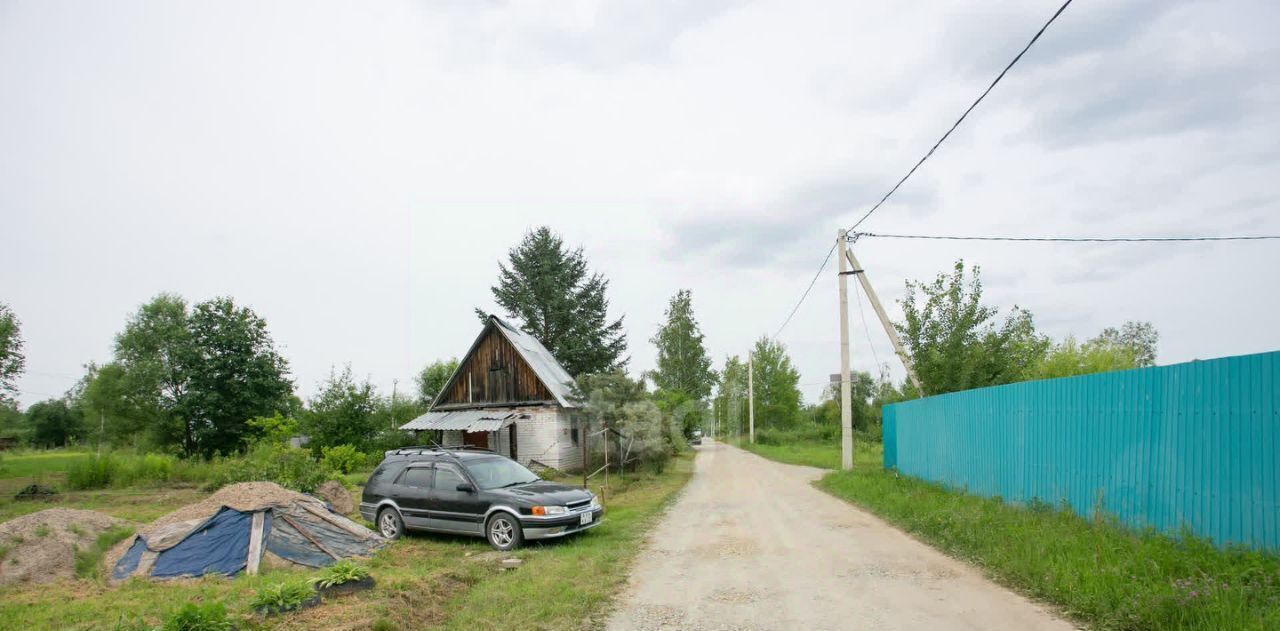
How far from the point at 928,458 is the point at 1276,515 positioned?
34.0ft

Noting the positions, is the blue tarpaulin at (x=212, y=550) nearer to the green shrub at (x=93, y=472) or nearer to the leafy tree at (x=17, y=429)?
the green shrub at (x=93, y=472)

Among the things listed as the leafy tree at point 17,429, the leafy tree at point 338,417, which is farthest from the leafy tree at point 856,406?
the leafy tree at point 17,429

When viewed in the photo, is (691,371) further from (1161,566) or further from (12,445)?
(12,445)

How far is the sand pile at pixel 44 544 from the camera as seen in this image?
28.2 ft

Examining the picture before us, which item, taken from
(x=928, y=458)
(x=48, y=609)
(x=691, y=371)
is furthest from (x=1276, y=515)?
(x=691, y=371)

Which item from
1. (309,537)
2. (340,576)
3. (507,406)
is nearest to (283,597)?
(340,576)

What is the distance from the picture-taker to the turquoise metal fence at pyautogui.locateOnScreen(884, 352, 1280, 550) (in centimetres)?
598

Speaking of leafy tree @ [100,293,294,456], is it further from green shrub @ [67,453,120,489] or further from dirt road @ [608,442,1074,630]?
dirt road @ [608,442,1074,630]

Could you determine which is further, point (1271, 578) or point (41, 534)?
point (41, 534)

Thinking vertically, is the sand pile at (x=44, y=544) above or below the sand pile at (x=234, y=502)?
below

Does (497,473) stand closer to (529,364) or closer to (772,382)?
(529,364)

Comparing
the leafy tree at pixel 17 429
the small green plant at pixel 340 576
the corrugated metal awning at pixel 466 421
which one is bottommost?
the leafy tree at pixel 17 429

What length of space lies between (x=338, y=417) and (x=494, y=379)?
5927 mm

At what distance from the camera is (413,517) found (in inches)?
445
